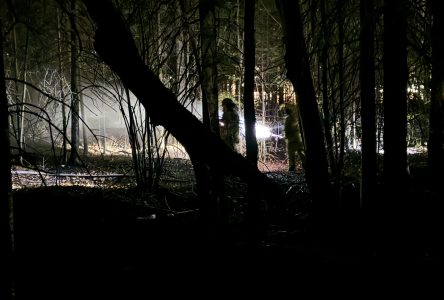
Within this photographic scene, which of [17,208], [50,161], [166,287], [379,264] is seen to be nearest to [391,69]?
[379,264]

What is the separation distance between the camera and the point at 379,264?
3.42 metres

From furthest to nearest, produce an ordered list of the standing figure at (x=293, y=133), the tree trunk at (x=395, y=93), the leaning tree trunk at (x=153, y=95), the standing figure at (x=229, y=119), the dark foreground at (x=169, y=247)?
1. the standing figure at (x=293, y=133)
2. the standing figure at (x=229, y=119)
3. the dark foreground at (x=169, y=247)
4. the tree trunk at (x=395, y=93)
5. the leaning tree trunk at (x=153, y=95)

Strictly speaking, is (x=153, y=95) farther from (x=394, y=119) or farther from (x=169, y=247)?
(x=169, y=247)

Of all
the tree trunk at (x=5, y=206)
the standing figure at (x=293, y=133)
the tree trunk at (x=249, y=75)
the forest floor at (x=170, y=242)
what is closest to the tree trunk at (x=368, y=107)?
the forest floor at (x=170, y=242)

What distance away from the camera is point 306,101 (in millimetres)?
3838

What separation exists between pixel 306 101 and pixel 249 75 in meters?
0.66

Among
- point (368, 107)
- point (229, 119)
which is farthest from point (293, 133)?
point (368, 107)

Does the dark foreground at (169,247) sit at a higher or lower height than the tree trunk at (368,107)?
lower

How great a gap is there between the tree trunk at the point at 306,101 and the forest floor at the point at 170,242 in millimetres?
368

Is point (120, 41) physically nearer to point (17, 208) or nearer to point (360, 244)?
point (360, 244)

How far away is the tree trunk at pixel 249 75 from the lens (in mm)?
3644

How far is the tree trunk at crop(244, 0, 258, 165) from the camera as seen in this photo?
3.64 meters

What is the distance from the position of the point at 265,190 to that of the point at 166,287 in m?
1.96

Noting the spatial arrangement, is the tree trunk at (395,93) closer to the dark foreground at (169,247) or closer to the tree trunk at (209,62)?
the dark foreground at (169,247)
